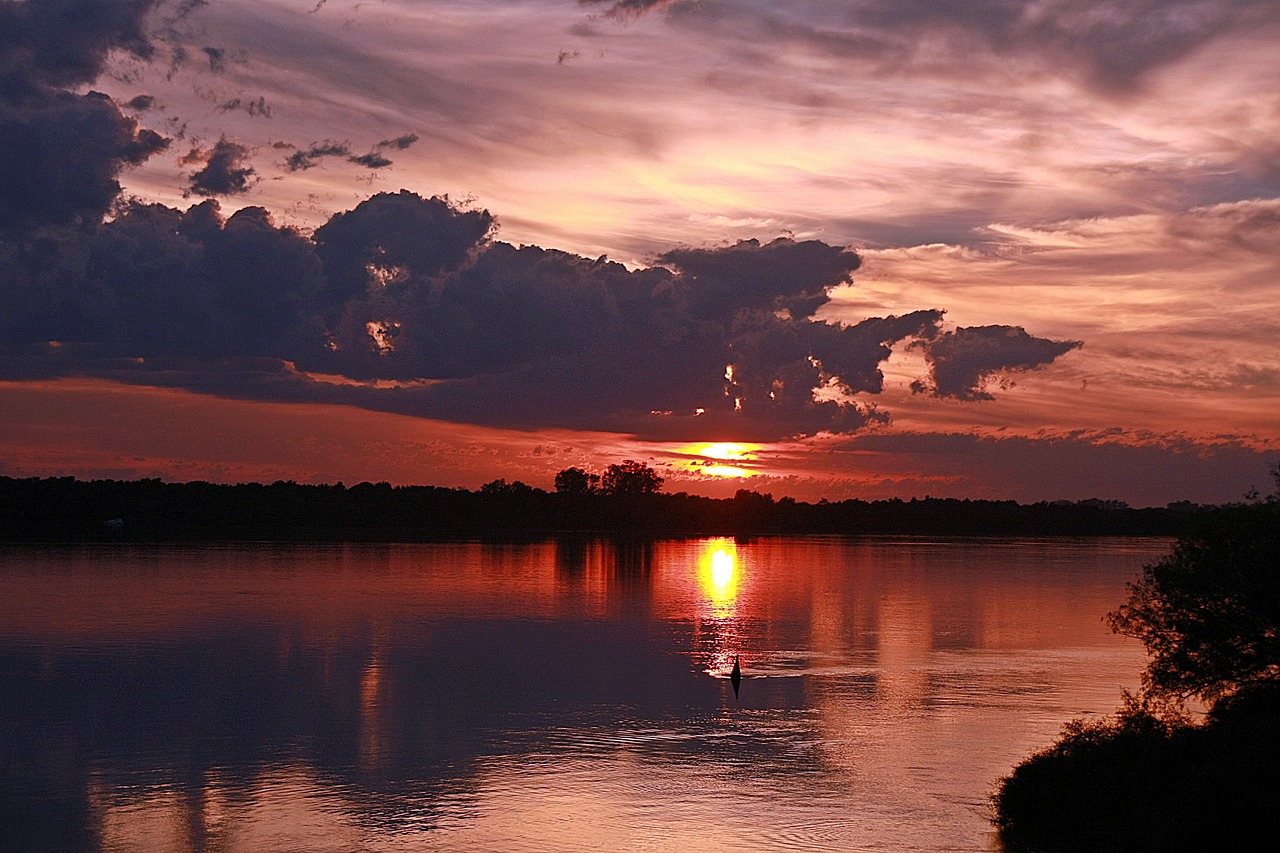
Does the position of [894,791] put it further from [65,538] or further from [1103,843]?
[65,538]

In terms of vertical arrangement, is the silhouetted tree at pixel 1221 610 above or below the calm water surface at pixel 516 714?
above

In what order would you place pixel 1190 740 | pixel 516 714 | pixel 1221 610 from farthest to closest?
pixel 516 714, pixel 1221 610, pixel 1190 740

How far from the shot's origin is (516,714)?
51.7 metres

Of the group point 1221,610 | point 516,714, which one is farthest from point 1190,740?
point 516,714

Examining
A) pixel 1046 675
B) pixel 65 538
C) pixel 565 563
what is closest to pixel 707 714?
pixel 1046 675

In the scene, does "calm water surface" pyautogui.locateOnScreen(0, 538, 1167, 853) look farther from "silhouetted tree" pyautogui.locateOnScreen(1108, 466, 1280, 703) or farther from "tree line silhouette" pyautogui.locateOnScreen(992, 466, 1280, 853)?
"silhouetted tree" pyautogui.locateOnScreen(1108, 466, 1280, 703)

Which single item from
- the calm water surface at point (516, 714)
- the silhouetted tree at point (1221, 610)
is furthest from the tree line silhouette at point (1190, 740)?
the calm water surface at point (516, 714)

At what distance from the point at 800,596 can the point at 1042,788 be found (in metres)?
80.3

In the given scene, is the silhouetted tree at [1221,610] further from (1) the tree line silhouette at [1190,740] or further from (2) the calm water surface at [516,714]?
(2) the calm water surface at [516,714]

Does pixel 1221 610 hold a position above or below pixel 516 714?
above

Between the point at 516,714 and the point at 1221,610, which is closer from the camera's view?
the point at 1221,610

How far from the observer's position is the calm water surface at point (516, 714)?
35.1 meters

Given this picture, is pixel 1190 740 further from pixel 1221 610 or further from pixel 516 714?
pixel 516 714

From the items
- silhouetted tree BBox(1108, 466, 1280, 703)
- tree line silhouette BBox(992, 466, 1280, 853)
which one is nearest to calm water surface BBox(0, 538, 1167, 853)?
tree line silhouette BBox(992, 466, 1280, 853)
